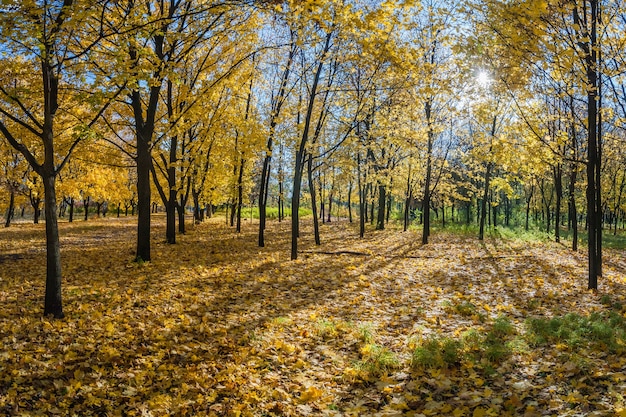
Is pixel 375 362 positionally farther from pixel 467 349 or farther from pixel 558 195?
pixel 558 195

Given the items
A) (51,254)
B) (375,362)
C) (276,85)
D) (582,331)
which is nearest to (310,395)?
(375,362)

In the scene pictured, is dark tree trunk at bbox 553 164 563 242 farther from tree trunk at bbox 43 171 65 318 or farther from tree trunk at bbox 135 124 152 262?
tree trunk at bbox 43 171 65 318

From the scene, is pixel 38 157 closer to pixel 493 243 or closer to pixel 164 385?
pixel 164 385

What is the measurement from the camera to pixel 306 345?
18.1 feet

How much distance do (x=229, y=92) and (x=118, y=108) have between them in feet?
19.3

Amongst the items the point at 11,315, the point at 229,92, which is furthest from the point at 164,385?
the point at 229,92

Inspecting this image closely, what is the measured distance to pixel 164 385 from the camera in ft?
13.8

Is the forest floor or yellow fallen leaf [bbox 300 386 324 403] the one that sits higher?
the forest floor

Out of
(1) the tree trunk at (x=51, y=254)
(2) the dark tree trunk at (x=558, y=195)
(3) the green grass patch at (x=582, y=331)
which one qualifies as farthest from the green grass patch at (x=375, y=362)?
(2) the dark tree trunk at (x=558, y=195)

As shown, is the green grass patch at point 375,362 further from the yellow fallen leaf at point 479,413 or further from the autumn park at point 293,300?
the yellow fallen leaf at point 479,413

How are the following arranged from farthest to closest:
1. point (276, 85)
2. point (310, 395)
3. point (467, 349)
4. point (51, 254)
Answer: point (276, 85)
point (51, 254)
point (467, 349)
point (310, 395)

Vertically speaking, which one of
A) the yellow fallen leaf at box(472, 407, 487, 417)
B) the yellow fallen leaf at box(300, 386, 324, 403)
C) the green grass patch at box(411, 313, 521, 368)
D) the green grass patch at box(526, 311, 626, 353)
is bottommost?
the yellow fallen leaf at box(300, 386, 324, 403)

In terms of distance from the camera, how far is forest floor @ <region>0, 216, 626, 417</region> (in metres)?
3.91

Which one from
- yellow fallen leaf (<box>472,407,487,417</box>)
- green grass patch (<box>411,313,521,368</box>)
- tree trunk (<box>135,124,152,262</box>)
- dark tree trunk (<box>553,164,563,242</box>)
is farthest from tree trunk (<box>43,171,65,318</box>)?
dark tree trunk (<box>553,164,563,242</box>)
